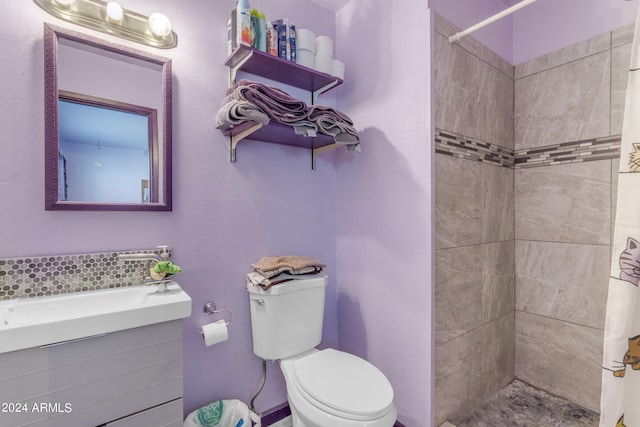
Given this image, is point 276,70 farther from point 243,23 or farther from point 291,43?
point 243,23

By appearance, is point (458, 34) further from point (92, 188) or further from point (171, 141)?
point (92, 188)

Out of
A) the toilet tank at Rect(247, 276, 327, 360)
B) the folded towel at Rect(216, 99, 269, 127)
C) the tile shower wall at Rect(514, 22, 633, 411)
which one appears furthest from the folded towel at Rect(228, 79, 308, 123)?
the tile shower wall at Rect(514, 22, 633, 411)

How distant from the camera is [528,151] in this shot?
1937 millimetres

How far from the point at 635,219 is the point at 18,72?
85.9 inches

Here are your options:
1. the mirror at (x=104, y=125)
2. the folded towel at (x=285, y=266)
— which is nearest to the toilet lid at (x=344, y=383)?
the folded towel at (x=285, y=266)

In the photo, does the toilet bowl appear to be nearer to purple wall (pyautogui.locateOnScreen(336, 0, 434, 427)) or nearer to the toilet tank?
the toilet tank

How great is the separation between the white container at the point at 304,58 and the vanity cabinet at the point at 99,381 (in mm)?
1352

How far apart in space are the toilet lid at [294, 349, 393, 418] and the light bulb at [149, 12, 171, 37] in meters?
1.59

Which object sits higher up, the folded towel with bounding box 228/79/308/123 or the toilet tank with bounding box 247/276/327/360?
the folded towel with bounding box 228/79/308/123

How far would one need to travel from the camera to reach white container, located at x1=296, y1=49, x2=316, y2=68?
1608mm

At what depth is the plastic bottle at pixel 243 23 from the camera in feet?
4.50

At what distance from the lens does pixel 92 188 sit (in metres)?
1.23

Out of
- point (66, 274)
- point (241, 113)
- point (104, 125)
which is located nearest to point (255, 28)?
point (241, 113)

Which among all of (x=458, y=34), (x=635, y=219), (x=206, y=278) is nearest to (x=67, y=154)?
(x=206, y=278)
